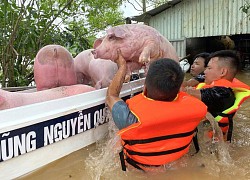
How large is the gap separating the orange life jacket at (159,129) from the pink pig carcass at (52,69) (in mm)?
954

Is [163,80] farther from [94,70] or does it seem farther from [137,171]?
[94,70]

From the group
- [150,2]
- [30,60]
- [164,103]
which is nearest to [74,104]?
[164,103]

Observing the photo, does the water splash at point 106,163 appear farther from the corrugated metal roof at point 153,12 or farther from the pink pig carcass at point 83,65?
Result: the corrugated metal roof at point 153,12

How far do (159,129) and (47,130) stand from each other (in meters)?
0.86

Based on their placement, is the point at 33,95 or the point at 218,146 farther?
the point at 218,146

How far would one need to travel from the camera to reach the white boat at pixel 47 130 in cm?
216

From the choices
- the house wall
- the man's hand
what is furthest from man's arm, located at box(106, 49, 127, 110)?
the house wall

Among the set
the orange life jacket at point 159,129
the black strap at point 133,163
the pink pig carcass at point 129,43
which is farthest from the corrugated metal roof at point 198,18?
the black strap at point 133,163

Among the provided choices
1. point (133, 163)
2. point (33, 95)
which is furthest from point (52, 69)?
point (133, 163)

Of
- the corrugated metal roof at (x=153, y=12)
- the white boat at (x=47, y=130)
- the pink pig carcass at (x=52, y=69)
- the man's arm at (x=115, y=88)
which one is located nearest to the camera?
the white boat at (x=47, y=130)

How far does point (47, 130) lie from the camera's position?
7.83ft

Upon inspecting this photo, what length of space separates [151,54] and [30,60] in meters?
2.94

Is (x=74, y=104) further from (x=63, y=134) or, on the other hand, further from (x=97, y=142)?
(x=97, y=142)

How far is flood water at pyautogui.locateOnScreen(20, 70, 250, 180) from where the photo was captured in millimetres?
2602
